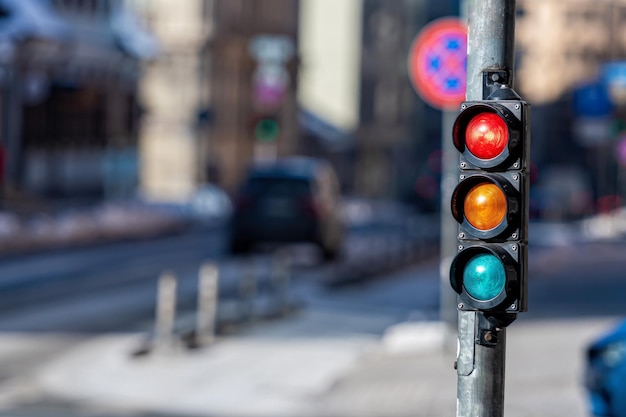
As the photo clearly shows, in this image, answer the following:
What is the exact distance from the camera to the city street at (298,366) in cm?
1244

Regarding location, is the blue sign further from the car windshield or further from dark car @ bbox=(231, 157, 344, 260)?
the car windshield

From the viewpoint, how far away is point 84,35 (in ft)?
165

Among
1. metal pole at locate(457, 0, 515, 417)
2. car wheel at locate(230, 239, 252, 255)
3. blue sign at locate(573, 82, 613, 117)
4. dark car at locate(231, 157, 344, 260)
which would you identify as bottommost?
car wheel at locate(230, 239, 252, 255)

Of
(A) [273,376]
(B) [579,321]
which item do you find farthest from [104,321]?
(B) [579,321]

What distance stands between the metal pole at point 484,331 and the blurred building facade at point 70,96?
106 ft

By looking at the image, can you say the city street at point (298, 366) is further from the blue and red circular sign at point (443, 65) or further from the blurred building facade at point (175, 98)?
the blurred building facade at point (175, 98)

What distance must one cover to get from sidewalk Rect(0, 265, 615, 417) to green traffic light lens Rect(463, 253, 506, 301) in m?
5.88

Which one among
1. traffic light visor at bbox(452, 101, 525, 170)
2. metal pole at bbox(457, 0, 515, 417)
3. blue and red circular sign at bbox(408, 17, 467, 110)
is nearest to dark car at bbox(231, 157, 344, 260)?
blue and red circular sign at bbox(408, 17, 467, 110)

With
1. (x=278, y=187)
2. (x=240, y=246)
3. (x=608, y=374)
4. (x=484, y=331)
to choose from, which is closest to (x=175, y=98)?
(x=240, y=246)

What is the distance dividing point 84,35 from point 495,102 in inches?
1783

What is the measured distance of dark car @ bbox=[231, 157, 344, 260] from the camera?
29.2m

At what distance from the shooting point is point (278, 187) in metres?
29.5

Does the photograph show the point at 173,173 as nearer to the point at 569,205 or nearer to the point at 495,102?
the point at 569,205

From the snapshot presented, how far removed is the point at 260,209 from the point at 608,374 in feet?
63.3
